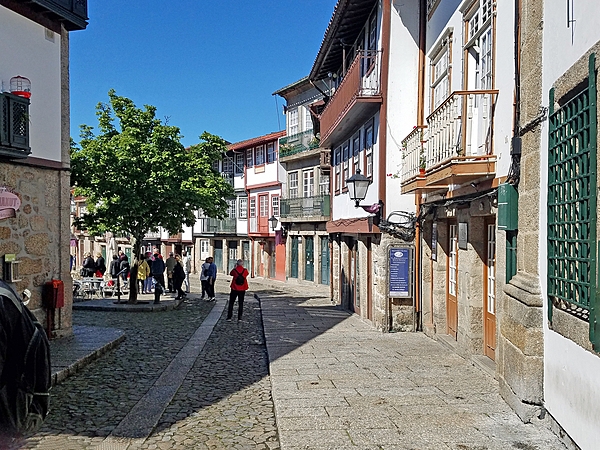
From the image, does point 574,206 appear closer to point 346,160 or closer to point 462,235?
point 462,235

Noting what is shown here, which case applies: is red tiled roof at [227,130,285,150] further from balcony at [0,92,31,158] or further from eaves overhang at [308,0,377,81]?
balcony at [0,92,31,158]

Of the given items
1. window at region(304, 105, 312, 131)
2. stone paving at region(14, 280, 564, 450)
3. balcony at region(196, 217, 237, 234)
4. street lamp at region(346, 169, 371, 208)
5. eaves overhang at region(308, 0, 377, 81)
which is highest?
window at region(304, 105, 312, 131)

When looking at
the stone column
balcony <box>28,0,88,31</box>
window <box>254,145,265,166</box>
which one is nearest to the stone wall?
balcony <box>28,0,88,31</box>

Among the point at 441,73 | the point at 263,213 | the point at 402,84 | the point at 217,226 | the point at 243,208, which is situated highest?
the point at 402,84

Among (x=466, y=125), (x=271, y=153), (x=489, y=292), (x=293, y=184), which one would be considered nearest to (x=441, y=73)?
(x=466, y=125)

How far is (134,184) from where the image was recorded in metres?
17.0

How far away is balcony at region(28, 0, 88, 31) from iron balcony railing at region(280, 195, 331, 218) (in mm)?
17740

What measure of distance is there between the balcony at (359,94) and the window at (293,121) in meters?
16.5

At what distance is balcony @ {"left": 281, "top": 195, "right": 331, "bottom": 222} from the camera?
28064mm

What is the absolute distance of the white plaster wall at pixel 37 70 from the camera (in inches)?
362

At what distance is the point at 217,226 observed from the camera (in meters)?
39.1

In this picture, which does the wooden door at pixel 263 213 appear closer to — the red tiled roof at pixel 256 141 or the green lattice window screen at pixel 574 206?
the red tiled roof at pixel 256 141

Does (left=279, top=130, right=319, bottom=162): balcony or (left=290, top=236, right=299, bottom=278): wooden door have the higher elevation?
(left=279, top=130, right=319, bottom=162): balcony

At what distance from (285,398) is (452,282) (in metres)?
4.60
